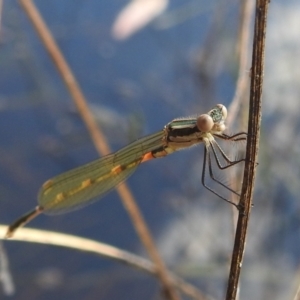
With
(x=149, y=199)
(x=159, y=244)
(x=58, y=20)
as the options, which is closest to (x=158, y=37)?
(x=58, y=20)

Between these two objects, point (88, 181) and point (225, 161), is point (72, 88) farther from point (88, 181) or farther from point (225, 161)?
point (225, 161)

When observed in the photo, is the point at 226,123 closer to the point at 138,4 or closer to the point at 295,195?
the point at 138,4

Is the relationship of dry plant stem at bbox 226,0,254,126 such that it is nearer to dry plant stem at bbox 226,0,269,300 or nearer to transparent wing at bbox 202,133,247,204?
transparent wing at bbox 202,133,247,204

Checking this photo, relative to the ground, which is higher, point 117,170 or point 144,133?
point 144,133

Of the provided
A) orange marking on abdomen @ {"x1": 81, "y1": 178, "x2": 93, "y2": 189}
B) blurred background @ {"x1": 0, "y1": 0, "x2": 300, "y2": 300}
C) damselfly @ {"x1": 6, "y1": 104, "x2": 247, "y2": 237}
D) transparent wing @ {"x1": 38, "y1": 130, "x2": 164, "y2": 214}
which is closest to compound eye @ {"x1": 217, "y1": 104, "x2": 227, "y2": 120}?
damselfly @ {"x1": 6, "y1": 104, "x2": 247, "y2": 237}

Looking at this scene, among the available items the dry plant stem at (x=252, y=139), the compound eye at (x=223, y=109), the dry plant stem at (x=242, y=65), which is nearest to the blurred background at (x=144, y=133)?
the dry plant stem at (x=242, y=65)

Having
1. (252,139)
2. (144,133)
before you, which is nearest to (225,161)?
(252,139)
